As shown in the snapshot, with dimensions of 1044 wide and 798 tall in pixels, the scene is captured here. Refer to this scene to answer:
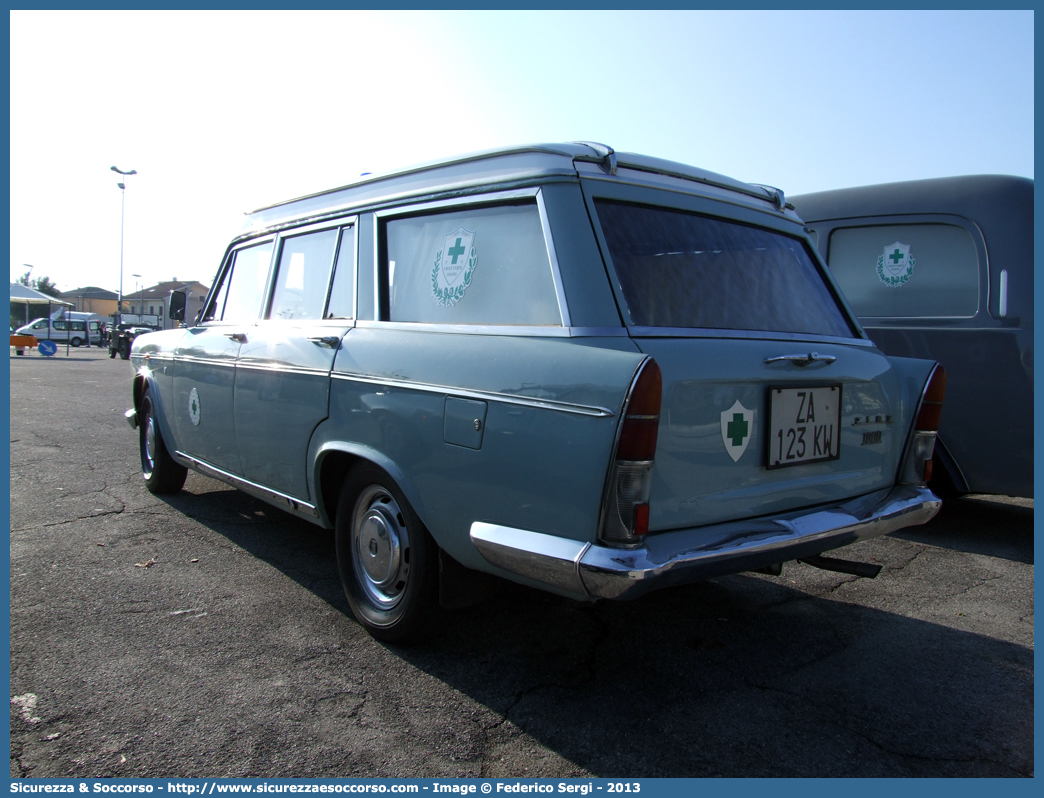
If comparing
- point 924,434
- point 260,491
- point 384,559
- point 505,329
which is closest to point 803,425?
point 924,434

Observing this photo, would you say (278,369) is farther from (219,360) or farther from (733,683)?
(733,683)

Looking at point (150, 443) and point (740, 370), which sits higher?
point (740, 370)

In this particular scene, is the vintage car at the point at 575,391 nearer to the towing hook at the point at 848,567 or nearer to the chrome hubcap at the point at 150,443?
the towing hook at the point at 848,567

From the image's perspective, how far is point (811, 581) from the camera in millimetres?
4031

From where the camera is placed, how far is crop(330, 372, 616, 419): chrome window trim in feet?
7.35

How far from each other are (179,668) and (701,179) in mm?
2842

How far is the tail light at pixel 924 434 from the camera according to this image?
10.3 ft

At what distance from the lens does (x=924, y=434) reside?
3.15 m

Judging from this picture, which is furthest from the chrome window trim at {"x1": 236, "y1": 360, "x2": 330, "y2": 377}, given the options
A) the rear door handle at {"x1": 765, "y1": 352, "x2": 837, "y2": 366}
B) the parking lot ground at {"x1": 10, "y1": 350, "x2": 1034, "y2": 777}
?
the rear door handle at {"x1": 765, "y1": 352, "x2": 837, "y2": 366}

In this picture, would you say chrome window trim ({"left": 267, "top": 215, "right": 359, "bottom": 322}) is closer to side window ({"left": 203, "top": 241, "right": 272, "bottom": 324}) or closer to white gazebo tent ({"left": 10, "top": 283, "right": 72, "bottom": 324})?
side window ({"left": 203, "top": 241, "right": 272, "bottom": 324})

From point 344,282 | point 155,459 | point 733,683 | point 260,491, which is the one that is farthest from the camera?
point 155,459

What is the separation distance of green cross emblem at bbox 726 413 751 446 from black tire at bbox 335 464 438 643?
1190mm

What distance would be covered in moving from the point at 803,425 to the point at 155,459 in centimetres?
456

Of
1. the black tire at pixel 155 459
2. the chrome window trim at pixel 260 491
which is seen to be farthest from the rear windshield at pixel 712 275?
the black tire at pixel 155 459
